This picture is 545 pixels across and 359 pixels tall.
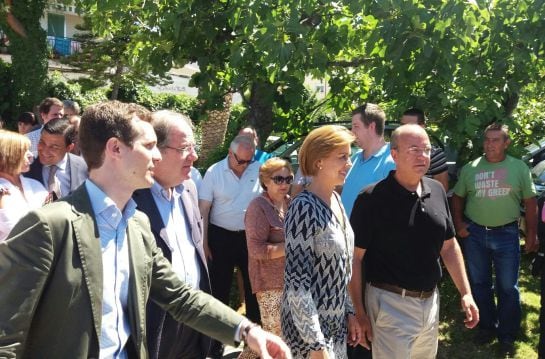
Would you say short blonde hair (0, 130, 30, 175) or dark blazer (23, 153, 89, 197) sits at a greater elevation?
short blonde hair (0, 130, 30, 175)

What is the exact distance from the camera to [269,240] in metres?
4.36

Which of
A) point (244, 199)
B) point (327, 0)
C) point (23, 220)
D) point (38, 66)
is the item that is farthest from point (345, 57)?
point (38, 66)

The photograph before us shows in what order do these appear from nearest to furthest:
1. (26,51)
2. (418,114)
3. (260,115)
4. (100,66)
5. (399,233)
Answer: (399,233), (418,114), (260,115), (26,51), (100,66)

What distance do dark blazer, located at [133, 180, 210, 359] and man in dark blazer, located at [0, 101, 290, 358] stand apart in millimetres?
390

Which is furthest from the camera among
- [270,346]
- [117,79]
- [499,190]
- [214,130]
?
[117,79]

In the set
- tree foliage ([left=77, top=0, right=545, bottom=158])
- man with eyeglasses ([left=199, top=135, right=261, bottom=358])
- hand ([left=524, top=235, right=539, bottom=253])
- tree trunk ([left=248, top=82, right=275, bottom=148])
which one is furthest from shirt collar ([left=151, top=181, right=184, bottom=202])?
tree trunk ([left=248, top=82, right=275, bottom=148])

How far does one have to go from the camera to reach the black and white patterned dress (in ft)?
9.27

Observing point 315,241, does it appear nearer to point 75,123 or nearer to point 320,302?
point 320,302

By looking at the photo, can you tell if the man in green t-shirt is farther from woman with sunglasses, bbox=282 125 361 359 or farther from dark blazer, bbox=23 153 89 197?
dark blazer, bbox=23 153 89 197

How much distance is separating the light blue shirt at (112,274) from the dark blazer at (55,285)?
28 mm

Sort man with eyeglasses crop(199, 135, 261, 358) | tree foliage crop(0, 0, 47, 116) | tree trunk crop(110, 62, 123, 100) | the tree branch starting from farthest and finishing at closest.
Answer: tree trunk crop(110, 62, 123, 100) < tree foliage crop(0, 0, 47, 116) < the tree branch < man with eyeglasses crop(199, 135, 261, 358)

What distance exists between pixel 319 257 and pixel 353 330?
0.57 m

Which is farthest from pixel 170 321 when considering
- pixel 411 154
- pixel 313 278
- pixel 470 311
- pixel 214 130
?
pixel 214 130

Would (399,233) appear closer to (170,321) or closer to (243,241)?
(170,321)
